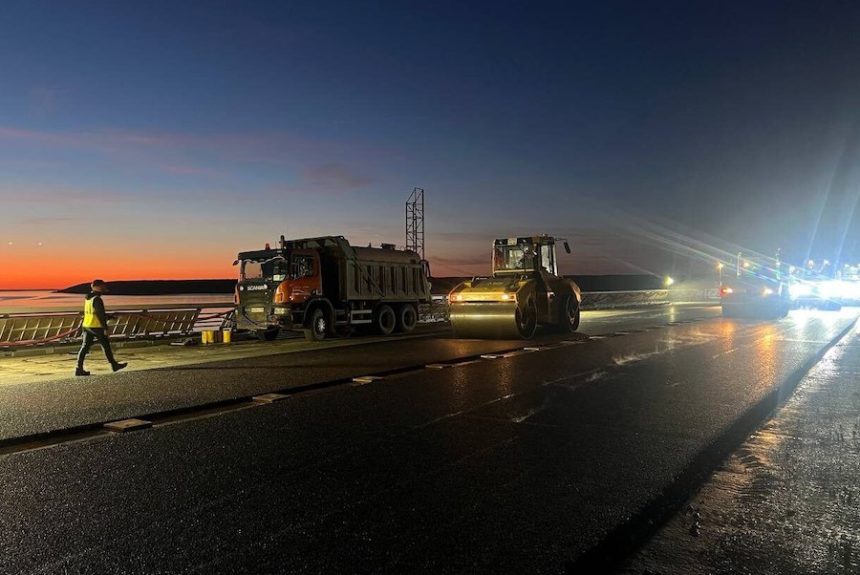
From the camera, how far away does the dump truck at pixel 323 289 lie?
1792cm

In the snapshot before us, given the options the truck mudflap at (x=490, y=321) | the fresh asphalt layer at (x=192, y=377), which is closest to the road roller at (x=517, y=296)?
the truck mudflap at (x=490, y=321)

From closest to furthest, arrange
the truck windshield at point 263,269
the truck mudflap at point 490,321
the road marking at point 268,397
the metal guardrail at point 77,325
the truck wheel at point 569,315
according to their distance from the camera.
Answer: the road marking at point 268,397 → the metal guardrail at point 77,325 → the truck mudflap at point 490,321 → the truck windshield at point 263,269 → the truck wheel at point 569,315

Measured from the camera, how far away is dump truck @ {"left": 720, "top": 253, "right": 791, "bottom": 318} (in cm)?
2586

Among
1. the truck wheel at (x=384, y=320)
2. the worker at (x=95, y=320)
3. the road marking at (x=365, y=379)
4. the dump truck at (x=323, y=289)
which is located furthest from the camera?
the truck wheel at (x=384, y=320)

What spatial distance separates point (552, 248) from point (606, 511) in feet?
50.2

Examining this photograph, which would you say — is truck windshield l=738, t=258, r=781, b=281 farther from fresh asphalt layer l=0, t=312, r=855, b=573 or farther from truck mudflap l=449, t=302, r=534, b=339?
fresh asphalt layer l=0, t=312, r=855, b=573

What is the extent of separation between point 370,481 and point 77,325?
15.6 metres

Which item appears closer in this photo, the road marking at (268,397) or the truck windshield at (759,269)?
the road marking at (268,397)

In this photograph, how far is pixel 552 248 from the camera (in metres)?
19.3

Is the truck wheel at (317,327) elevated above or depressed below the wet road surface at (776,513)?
above

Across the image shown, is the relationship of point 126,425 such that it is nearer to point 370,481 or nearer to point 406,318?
point 370,481

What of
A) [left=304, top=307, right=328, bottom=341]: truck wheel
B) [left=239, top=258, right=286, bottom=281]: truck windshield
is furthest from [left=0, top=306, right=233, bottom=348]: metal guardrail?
[left=304, top=307, right=328, bottom=341]: truck wheel

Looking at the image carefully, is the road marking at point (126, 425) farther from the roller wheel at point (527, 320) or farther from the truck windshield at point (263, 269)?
the roller wheel at point (527, 320)

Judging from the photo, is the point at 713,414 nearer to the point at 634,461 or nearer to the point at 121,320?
the point at 634,461
